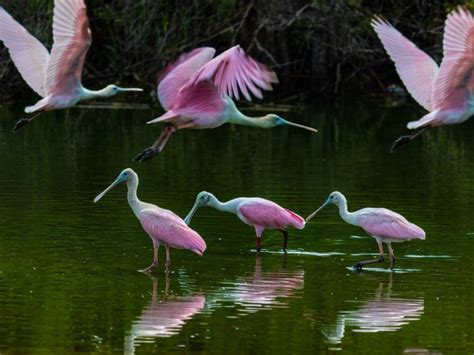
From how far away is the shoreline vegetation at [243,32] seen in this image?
34844 millimetres

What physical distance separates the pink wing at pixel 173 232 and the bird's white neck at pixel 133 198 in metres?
0.41

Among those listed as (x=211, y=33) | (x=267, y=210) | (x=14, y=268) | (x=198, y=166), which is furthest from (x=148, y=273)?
(x=211, y=33)

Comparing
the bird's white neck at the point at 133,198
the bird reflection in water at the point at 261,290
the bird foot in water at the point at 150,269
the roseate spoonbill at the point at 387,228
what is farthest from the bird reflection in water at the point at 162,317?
the roseate spoonbill at the point at 387,228

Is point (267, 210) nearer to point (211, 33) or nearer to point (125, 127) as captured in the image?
point (125, 127)

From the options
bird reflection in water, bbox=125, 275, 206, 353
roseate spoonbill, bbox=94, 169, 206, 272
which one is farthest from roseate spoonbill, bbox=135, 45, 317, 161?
bird reflection in water, bbox=125, 275, 206, 353

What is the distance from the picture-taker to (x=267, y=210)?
1484 cm

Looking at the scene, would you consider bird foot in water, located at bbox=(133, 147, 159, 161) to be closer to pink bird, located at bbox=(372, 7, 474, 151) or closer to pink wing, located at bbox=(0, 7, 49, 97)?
pink wing, located at bbox=(0, 7, 49, 97)

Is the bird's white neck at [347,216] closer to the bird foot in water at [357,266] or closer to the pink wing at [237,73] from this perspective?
the bird foot in water at [357,266]

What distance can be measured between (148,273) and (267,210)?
6.90ft

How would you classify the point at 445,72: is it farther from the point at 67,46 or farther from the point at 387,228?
the point at 67,46

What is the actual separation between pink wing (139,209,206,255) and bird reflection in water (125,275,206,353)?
861mm

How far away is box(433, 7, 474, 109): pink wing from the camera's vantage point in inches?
567

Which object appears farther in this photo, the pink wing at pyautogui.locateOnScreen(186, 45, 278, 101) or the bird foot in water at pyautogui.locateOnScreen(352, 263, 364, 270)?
the bird foot in water at pyautogui.locateOnScreen(352, 263, 364, 270)

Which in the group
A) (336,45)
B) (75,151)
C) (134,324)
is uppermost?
(336,45)
